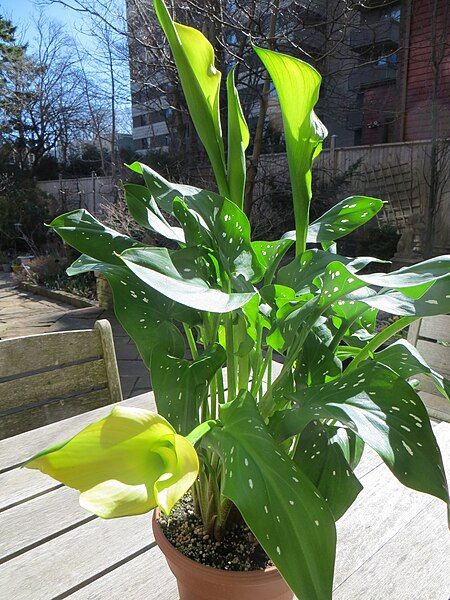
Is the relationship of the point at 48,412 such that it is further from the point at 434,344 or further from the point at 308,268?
the point at 434,344

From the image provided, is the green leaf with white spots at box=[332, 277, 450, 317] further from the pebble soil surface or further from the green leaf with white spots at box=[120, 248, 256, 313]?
the pebble soil surface

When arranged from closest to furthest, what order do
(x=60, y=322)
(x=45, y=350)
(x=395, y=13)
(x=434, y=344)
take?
(x=45, y=350) → (x=434, y=344) → (x=60, y=322) → (x=395, y=13)

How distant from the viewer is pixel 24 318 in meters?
4.52

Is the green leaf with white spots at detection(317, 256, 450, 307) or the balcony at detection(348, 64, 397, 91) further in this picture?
the balcony at detection(348, 64, 397, 91)

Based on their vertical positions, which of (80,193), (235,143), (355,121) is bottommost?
(235,143)

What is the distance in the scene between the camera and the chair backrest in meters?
1.27

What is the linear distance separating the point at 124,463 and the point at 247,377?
290 millimetres

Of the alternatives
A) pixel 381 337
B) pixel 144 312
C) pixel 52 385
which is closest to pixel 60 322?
pixel 52 385

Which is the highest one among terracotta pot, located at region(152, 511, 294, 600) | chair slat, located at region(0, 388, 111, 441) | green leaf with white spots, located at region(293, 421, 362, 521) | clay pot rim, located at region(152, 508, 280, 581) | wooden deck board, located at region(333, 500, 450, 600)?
green leaf with white spots, located at region(293, 421, 362, 521)

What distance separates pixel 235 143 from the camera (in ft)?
1.89

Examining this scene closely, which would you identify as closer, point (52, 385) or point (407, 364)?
point (407, 364)

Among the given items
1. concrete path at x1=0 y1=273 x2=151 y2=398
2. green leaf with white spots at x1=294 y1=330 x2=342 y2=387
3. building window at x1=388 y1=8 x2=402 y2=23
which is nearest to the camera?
green leaf with white spots at x1=294 y1=330 x2=342 y2=387

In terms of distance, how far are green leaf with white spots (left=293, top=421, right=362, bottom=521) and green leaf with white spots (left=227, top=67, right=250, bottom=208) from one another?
296 millimetres

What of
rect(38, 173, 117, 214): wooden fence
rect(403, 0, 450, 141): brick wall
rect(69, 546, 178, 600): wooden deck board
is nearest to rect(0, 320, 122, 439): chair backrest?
rect(69, 546, 178, 600): wooden deck board
